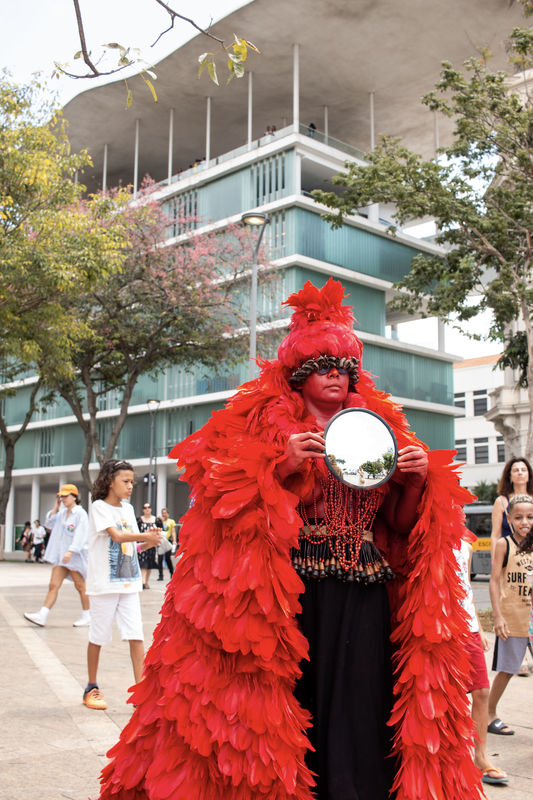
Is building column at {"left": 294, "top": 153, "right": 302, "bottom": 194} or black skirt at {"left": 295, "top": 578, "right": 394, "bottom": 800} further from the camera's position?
building column at {"left": 294, "top": 153, "right": 302, "bottom": 194}

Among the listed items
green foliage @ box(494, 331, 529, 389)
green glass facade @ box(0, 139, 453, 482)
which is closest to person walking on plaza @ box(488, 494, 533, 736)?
green foliage @ box(494, 331, 529, 389)

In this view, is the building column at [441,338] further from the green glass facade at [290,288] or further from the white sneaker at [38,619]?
the white sneaker at [38,619]

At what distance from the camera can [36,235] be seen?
1477 centimetres

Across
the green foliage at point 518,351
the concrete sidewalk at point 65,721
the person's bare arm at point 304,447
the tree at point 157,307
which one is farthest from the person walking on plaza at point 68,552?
the tree at point 157,307

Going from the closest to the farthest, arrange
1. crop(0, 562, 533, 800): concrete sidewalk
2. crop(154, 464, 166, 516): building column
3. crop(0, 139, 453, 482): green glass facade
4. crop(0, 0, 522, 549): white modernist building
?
crop(0, 562, 533, 800): concrete sidewalk
crop(0, 0, 522, 549): white modernist building
crop(0, 139, 453, 482): green glass facade
crop(154, 464, 166, 516): building column

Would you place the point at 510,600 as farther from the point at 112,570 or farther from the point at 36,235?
the point at 36,235

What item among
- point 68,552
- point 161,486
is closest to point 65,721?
point 68,552

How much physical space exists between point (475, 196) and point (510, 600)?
12114 millimetres

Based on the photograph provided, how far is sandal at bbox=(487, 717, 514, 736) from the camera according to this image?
509 centimetres

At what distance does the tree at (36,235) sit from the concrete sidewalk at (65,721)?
22.8ft

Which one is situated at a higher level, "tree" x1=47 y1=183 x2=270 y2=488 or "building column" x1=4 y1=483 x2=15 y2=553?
"tree" x1=47 y1=183 x2=270 y2=488

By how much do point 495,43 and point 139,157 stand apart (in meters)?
18.1

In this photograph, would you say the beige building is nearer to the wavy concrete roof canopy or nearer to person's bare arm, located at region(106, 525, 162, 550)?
the wavy concrete roof canopy

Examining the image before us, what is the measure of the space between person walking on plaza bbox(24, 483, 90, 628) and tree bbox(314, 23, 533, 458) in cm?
830
